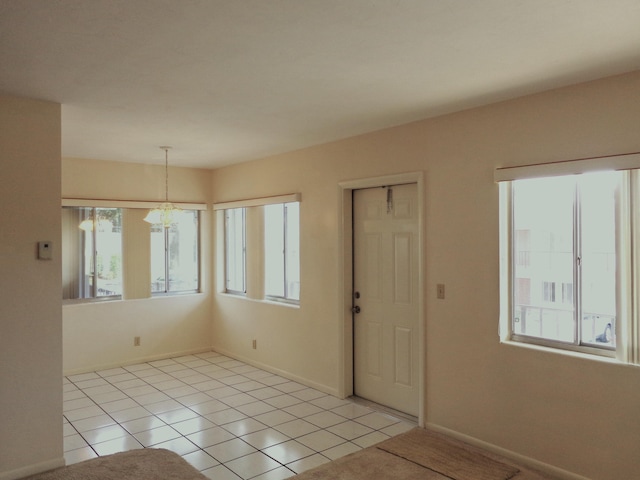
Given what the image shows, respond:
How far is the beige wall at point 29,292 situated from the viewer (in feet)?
10.4

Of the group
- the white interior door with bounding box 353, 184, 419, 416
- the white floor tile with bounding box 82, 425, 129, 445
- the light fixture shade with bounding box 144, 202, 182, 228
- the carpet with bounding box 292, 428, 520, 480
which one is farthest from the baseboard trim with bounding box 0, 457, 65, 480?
the white interior door with bounding box 353, 184, 419, 416

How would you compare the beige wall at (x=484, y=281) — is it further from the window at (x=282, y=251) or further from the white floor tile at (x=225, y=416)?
the white floor tile at (x=225, y=416)

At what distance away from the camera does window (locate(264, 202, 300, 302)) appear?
17.9ft

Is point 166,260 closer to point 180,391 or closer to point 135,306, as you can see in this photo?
point 135,306

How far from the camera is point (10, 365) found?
3166mm

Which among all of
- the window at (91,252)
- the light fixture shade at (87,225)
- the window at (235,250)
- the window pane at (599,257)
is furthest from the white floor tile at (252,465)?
the light fixture shade at (87,225)

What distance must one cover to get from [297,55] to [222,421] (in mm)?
3134

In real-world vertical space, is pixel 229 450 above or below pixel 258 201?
below

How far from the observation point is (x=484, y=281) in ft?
11.5

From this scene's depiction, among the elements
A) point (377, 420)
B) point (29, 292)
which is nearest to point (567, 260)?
point (377, 420)

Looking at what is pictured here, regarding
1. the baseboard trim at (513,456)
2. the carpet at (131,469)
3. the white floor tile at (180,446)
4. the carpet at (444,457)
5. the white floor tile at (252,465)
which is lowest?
the white floor tile at (252,465)

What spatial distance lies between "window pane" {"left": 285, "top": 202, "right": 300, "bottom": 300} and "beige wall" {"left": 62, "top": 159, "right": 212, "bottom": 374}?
65.7 inches

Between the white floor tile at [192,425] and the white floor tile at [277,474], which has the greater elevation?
the white floor tile at [192,425]

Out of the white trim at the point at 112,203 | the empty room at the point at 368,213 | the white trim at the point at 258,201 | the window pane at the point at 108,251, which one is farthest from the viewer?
the window pane at the point at 108,251
